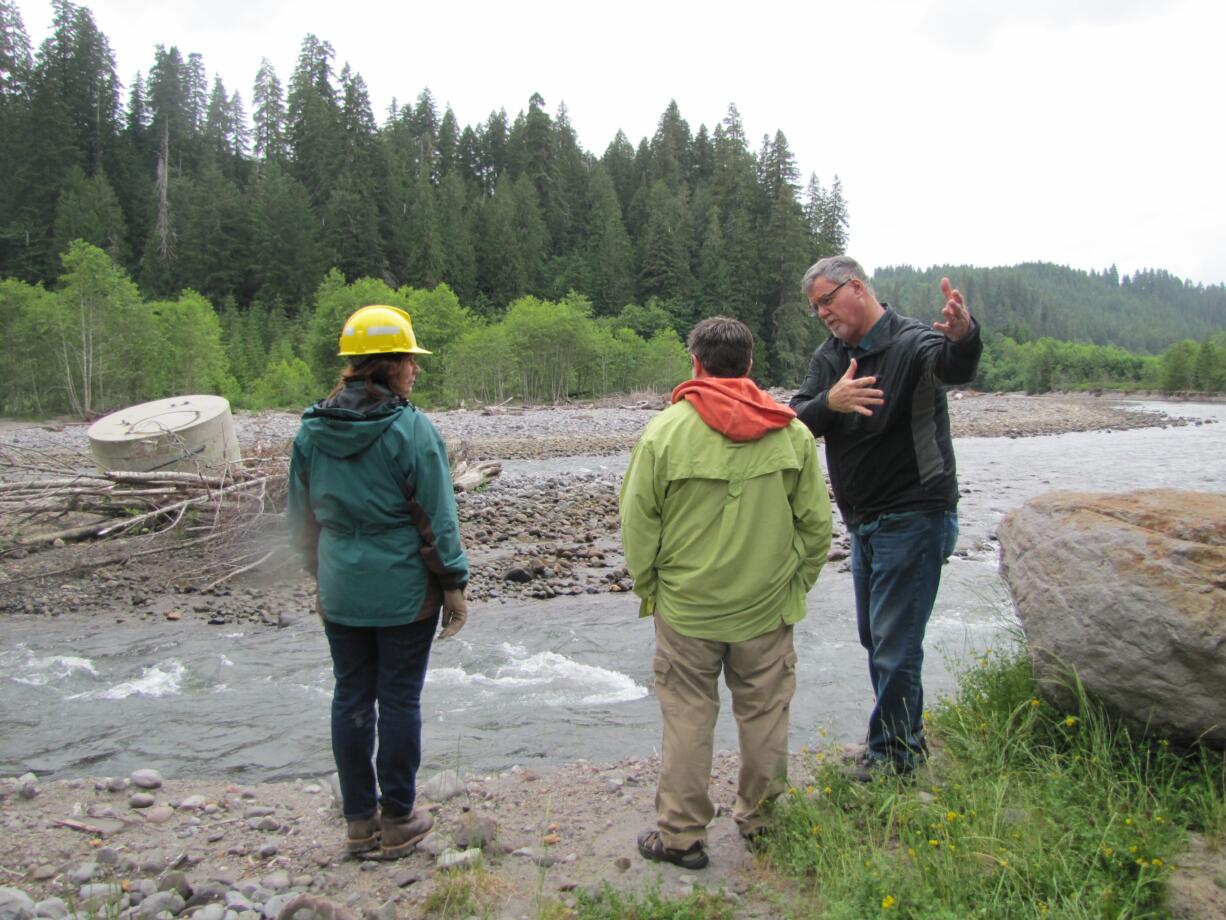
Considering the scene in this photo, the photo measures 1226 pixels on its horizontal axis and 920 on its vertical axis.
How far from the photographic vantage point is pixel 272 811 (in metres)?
4.55

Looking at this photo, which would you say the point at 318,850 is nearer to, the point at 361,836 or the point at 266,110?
the point at 361,836

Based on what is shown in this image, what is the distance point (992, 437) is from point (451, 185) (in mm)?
69712

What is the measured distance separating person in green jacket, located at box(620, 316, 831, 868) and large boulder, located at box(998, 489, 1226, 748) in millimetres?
1189

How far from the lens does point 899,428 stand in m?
3.58

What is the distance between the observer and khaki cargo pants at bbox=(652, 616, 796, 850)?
333cm

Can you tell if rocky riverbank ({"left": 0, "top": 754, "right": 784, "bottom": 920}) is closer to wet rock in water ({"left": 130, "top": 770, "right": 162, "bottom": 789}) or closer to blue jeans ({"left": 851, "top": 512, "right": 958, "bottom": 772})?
wet rock in water ({"left": 130, "top": 770, "right": 162, "bottom": 789})

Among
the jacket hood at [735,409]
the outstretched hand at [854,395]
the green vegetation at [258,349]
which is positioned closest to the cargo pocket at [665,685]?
the jacket hood at [735,409]

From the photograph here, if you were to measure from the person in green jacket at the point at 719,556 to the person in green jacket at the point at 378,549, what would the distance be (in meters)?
0.82

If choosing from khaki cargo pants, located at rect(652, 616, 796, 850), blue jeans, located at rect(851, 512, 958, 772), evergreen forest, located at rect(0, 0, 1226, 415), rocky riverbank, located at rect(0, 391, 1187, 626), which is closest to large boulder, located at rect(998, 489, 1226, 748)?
blue jeans, located at rect(851, 512, 958, 772)

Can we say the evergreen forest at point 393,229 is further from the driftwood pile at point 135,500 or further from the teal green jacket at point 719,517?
the teal green jacket at point 719,517

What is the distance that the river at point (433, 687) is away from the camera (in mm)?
Answer: 5797

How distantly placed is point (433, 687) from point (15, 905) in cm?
397

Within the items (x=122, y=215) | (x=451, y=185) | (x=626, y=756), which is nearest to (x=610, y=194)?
(x=451, y=185)

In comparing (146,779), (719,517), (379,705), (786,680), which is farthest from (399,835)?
(146,779)
